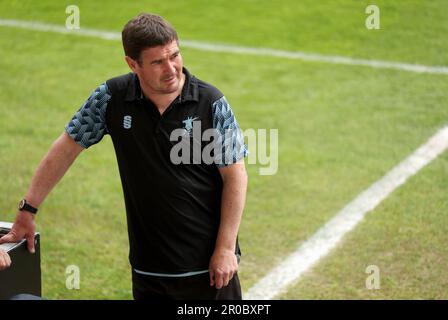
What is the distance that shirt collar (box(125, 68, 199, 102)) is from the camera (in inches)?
151

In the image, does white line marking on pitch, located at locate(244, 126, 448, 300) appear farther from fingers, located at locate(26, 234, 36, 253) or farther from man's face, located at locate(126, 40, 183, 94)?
man's face, located at locate(126, 40, 183, 94)

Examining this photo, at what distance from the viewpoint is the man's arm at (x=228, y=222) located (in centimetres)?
387

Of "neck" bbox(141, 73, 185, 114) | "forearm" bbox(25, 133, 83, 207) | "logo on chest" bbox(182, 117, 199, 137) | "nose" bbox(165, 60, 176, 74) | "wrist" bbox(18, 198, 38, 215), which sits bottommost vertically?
"wrist" bbox(18, 198, 38, 215)

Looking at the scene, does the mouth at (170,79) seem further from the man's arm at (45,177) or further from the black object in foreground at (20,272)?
the black object in foreground at (20,272)

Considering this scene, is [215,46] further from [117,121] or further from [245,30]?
[117,121]

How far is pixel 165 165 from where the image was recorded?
387cm

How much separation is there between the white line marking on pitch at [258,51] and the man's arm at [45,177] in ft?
21.1

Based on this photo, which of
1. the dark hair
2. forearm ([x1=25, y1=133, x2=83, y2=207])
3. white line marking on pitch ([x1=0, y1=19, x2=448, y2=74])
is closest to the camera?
the dark hair

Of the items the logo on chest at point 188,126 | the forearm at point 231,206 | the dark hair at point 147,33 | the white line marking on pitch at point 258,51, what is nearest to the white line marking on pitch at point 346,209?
the white line marking on pitch at point 258,51

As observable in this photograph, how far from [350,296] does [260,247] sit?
0.93 m

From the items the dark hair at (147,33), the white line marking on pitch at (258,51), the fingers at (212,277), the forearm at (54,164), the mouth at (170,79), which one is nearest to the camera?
the dark hair at (147,33)

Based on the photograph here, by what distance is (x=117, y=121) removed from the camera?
3.93 meters

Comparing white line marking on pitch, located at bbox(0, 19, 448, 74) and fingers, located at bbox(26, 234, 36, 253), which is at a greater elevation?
white line marking on pitch, located at bbox(0, 19, 448, 74)

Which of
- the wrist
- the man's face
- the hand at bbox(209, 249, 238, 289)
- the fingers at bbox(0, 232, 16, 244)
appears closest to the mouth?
the man's face
